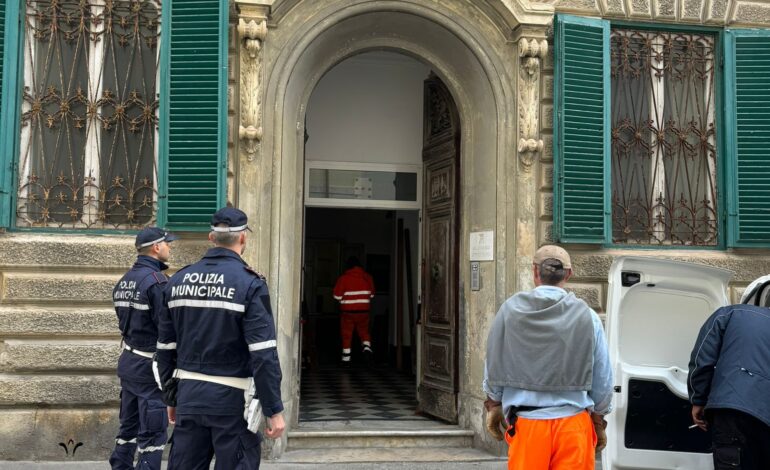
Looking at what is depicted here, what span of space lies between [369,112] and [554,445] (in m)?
6.25

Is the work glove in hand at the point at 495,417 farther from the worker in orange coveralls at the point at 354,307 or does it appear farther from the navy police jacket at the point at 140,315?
the worker in orange coveralls at the point at 354,307

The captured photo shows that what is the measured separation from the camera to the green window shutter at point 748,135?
26.1 ft

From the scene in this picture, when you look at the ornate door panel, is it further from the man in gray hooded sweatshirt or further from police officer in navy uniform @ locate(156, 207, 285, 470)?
police officer in navy uniform @ locate(156, 207, 285, 470)

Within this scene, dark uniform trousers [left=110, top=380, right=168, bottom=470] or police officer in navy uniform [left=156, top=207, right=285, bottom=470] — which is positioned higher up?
police officer in navy uniform [left=156, top=207, right=285, bottom=470]

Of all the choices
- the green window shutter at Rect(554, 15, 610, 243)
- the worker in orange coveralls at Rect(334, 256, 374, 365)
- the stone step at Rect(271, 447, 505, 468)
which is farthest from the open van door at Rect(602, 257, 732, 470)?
the worker in orange coveralls at Rect(334, 256, 374, 365)

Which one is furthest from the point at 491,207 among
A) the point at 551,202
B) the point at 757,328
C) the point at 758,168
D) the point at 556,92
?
the point at 757,328

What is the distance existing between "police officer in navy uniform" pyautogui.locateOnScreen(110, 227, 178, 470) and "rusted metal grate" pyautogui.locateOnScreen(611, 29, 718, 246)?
15.2ft

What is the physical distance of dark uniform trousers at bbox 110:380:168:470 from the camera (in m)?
5.49

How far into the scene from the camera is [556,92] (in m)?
7.68

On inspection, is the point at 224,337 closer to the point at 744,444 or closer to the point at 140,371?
the point at 140,371

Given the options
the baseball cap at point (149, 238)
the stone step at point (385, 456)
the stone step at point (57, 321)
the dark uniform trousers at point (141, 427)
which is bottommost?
the stone step at point (385, 456)

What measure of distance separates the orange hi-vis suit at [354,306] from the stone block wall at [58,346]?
6.12 meters

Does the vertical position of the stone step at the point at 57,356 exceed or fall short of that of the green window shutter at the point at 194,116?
it falls short

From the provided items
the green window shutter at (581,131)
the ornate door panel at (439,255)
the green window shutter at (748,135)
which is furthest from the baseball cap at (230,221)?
the green window shutter at (748,135)
